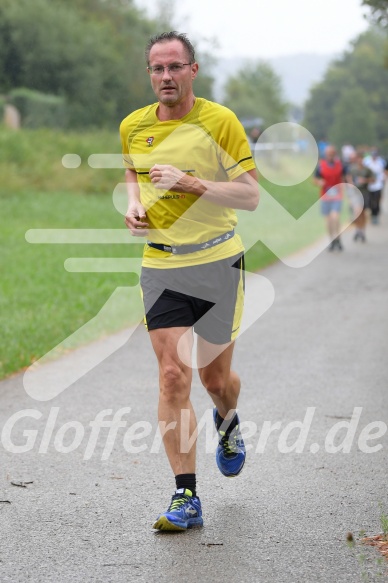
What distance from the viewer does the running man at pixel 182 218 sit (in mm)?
5254

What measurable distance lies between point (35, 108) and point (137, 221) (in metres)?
45.3

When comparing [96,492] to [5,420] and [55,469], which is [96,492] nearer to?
[55,469]

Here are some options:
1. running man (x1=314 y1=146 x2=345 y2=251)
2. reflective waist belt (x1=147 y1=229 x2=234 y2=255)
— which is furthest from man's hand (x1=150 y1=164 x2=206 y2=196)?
running man (x1=314 y1=146 x2=345 y2=251)

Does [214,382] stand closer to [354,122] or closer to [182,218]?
[182,218]

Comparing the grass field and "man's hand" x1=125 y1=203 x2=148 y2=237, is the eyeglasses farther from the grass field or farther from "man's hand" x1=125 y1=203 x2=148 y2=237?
the grass field

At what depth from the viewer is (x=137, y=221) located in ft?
17.4

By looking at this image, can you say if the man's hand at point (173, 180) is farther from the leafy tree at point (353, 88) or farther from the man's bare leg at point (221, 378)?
the leafy tree at point (353, 88)

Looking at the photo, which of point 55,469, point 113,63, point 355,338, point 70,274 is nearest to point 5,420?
point 55,469

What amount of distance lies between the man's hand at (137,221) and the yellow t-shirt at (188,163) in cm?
5

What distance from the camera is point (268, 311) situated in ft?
44.0

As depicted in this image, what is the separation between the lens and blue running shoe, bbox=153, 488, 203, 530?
5.06 meters

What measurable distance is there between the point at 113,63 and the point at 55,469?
196 feet

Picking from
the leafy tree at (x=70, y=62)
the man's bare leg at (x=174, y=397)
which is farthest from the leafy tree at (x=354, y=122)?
the man's bare leg at (x=174, y=397)

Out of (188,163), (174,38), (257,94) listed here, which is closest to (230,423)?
(188,163)
